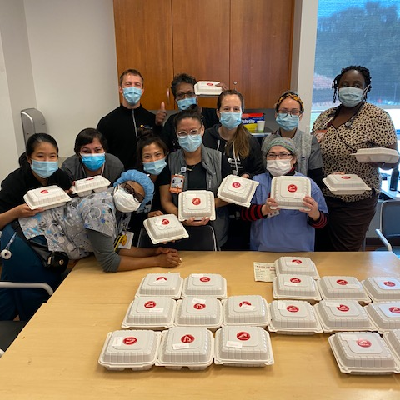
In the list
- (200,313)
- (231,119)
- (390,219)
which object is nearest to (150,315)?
(200,313)

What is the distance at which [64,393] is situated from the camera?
4.68 ft

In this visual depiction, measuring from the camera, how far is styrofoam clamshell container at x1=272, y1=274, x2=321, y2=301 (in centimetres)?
193

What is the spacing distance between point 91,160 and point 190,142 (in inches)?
25.3

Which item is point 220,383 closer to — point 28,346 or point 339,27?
point 28,346

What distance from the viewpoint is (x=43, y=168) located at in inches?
93.7

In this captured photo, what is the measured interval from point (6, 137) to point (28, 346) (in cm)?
304

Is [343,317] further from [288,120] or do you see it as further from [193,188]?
[288,120]

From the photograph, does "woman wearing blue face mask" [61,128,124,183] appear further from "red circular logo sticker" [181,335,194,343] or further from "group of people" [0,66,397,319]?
"red circular logo sticker" [181,335,194,343]

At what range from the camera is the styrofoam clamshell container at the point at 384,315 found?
66.3 inches

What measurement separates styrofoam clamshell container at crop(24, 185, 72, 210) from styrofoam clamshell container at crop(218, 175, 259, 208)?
0.89m

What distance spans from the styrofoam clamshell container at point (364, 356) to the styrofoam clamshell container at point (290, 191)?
87 centimetres

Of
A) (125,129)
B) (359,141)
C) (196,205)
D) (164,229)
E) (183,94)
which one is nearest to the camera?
(164,229)

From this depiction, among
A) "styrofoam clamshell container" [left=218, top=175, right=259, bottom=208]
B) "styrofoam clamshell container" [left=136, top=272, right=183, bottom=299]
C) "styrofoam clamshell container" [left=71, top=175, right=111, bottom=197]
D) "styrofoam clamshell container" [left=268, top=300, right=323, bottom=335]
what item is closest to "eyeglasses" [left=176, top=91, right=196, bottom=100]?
"styrofoam clamshell container" [left=218, top=175, right=259, bottom=208]

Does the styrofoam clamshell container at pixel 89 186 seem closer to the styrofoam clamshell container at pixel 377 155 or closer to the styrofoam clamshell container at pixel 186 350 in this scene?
the styrofoam clamshell container at pixel 186 350
